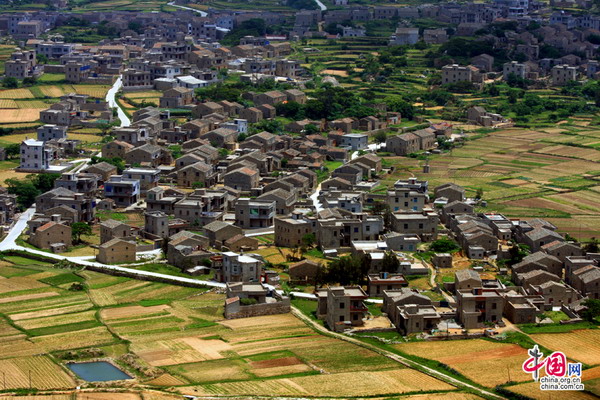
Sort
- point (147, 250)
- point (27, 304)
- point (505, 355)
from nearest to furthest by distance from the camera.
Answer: point (505, 355) < point (27, 304) < point (147, 250)

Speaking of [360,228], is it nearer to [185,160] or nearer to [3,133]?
[185,160]

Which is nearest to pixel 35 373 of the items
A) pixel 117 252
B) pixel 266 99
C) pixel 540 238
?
pixel 117 252

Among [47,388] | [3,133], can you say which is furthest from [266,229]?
[3,133]

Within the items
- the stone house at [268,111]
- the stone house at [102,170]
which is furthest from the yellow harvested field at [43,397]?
the stone house at [268,111]

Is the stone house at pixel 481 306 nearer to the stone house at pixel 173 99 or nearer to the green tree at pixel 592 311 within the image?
the green tree at pixel 592 311

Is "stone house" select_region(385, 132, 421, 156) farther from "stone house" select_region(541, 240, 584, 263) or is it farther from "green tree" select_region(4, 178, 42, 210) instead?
"stone house" select_region(541, 240, 584, 263)

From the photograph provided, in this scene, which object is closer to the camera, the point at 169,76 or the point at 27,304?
the point at 27,304
